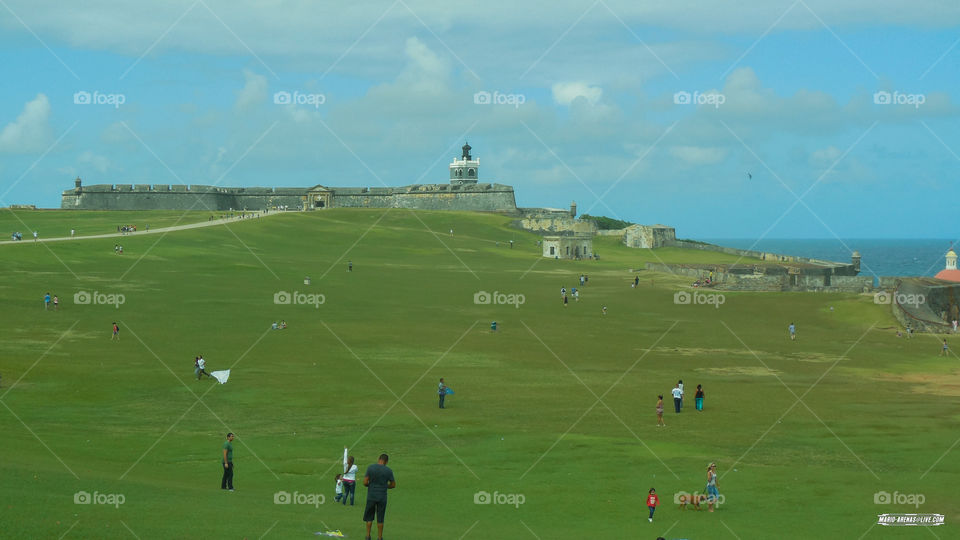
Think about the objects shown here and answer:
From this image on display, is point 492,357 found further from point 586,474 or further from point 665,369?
point 586,474

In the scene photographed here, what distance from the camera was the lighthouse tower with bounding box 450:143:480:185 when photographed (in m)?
154

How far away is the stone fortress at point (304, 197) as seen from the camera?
132 meters

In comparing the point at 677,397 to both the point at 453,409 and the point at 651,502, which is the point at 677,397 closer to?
the point at 453,409

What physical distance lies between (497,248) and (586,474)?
7923 centimetres

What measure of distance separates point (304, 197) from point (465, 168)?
90.1ft

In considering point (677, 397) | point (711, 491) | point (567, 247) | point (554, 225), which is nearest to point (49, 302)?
point (677, 397)

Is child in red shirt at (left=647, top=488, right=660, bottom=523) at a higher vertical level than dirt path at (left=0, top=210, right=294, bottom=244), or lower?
lower

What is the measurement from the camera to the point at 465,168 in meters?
154

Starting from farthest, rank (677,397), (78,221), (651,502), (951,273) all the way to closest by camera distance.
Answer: (78,221) < (951,273) < (677,397) < (651,502)

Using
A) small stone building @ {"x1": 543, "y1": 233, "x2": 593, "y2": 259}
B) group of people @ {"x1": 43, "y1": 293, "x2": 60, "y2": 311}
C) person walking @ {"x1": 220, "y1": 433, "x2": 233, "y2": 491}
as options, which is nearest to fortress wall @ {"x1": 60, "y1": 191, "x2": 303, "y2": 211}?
small stone building @ {"x1": 543, "y1": 233, "x2": 593, "y2": 259}

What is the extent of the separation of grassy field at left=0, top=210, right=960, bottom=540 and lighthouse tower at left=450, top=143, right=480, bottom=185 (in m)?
92.1

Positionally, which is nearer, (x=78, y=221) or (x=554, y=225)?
(x=78, y=221)

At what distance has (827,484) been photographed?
2064 centimetres

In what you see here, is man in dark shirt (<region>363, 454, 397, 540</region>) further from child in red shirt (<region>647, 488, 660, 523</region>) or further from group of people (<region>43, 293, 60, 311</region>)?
group of people (<region>43, 293, 60, 311</region>)
